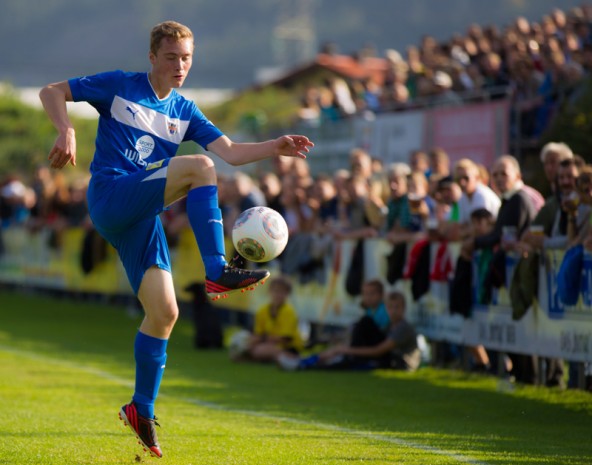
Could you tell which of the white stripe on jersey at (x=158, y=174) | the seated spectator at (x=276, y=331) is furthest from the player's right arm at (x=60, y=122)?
the seated spectator at (x=276, y=331)

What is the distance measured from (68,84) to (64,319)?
1439 cm

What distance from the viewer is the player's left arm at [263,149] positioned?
8188 mm

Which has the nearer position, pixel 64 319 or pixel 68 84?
pixel 68 84

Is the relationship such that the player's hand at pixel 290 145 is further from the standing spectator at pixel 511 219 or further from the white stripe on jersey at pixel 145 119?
the standing spectator at pixel 511 219

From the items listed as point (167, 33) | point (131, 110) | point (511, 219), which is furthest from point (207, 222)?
point (511, 219)

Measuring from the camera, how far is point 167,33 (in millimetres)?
7867

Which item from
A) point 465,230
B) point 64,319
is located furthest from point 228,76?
point 465,230

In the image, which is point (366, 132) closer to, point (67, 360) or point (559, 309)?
point (67, 360)

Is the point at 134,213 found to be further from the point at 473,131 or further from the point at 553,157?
the point at 473,131

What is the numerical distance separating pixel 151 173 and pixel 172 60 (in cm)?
79

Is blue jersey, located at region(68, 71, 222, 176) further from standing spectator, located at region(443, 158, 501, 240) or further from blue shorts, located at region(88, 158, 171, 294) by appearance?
standing spectator, located at region(443, 158, 501, 240)

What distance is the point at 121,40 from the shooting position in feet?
540

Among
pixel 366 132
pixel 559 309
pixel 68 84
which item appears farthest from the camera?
pixel 366 132

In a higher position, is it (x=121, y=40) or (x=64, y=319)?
(x=121, y=40)
